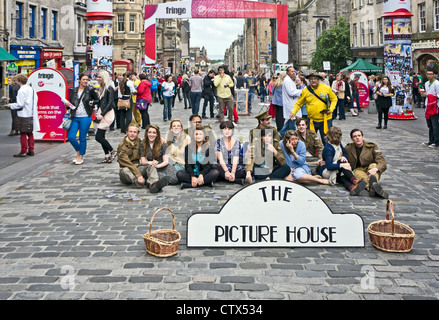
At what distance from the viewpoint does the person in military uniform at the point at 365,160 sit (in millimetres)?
8023

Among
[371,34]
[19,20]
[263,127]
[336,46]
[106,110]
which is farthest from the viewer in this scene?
[336,46]

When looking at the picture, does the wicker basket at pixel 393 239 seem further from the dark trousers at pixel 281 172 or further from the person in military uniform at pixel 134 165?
the person in military uniform at pixel 134 165

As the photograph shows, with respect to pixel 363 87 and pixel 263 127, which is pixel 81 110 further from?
pixel 363 87

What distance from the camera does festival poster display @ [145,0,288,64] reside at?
26391 millimetres

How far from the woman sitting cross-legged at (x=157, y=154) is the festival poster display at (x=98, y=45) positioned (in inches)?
326

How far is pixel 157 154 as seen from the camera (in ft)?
29.2

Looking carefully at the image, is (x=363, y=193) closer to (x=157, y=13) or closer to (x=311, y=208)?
(x=311, y=208)

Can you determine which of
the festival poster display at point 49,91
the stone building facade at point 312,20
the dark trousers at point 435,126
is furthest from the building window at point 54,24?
the stone building facade at point 312,20

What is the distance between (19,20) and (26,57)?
8.72 feet

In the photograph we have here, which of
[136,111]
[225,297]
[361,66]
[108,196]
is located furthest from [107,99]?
[361,66]

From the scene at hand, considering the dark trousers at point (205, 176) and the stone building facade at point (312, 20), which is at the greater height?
the stone building facade at point (312, 20)

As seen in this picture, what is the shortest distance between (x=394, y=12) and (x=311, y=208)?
16243 mm

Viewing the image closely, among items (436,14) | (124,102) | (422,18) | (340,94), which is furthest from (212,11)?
(422,18)

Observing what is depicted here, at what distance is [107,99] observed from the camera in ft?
36.8
